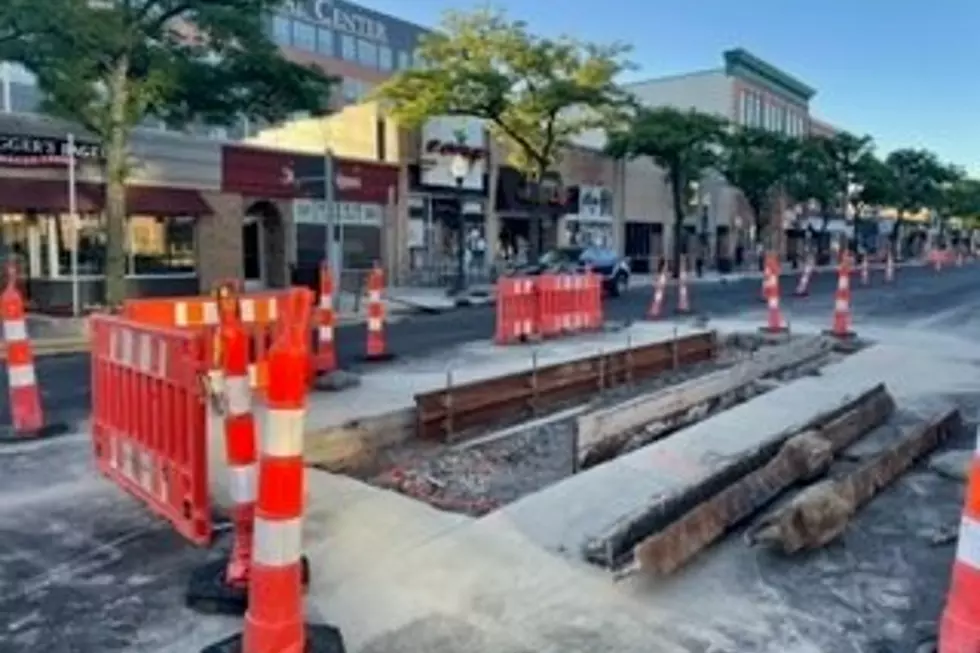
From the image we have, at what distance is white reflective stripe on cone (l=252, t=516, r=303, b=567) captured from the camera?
3.59 m

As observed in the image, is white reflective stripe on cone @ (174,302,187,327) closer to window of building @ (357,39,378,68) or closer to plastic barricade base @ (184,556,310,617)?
plastic barricade base @ (184,556,310,617)

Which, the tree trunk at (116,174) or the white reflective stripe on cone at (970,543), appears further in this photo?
the tree trunk at (116,174)

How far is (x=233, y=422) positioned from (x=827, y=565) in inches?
125

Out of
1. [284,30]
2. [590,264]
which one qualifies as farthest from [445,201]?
[284,30]

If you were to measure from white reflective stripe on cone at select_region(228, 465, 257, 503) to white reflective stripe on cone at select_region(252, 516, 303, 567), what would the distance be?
1.00m

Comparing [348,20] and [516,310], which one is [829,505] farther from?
[348,20]

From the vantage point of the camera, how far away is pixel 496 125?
122 ft

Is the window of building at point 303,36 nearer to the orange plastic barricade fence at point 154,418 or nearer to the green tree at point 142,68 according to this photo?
the green tree at point 142,68

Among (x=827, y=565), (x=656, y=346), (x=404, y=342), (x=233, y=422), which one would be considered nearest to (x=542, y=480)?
(x=827, y=565)

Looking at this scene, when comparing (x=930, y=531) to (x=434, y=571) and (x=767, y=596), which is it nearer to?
(x=767, y=596)

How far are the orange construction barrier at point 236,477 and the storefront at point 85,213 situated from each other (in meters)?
17.7

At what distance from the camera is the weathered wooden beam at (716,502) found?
5090 millimetres

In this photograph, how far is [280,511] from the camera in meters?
3.59

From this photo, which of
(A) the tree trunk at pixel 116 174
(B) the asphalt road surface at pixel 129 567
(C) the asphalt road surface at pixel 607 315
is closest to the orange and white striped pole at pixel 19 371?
(B) the asphalt road surface at pixel 129 567
